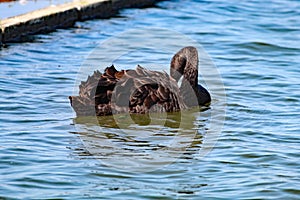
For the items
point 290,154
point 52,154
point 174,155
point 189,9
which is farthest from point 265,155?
point 189,9

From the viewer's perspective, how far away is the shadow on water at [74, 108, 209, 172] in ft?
23.6

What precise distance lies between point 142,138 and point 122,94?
76cm

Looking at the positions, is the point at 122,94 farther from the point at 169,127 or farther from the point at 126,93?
the point at 169,127

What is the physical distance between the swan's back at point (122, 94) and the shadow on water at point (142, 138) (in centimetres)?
9

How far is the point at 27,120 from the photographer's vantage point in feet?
27.8

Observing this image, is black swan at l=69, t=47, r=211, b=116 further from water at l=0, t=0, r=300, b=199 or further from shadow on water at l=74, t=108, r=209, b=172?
water at l=0, t=0, r=300, b=199

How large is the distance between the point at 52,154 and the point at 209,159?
139 cm

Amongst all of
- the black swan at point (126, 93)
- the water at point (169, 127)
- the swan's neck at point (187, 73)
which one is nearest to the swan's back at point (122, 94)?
the black swan at point (126, 93)

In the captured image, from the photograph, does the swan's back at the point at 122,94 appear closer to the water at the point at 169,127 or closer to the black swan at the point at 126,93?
the black swan at the point at 126,93

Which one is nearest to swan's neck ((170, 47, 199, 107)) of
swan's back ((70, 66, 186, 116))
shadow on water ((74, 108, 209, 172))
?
shadow on water ((74, 108, 209, 172))

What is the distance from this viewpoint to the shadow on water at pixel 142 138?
7.19 meters

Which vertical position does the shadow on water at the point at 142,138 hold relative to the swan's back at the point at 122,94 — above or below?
below

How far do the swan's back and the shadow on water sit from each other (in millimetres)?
88

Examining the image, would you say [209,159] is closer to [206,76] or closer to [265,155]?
[265,155]
